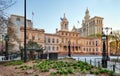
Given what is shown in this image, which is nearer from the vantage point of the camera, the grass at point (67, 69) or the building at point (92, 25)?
the grass at point (67, 69)

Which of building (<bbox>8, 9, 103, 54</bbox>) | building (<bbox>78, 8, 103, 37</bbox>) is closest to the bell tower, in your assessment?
building (<bbox>8, 9, 103, 54</bbox>)

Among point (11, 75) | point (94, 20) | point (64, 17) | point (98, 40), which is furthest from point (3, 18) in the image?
point (94, 20)

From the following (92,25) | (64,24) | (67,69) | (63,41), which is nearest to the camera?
(67,69)

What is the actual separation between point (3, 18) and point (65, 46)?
195ft

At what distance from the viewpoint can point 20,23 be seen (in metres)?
71.8

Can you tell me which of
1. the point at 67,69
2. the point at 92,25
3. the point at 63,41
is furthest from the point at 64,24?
the point at 67,69

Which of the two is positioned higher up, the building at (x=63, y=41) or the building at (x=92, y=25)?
the building at (x=92, y=25)

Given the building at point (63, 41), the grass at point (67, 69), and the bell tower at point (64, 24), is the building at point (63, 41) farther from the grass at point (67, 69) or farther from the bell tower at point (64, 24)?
the grass at point (67, 69)

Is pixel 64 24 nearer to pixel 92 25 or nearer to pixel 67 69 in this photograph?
pixel 92 25

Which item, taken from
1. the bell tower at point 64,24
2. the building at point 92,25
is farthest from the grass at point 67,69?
the building at point 92,25

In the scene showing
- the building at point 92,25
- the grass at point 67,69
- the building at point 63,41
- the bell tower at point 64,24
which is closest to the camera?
the grass at point 67,69

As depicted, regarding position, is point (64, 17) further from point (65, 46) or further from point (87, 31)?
point (87, 31)

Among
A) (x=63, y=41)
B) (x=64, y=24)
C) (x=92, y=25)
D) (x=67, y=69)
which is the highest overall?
(x=92, y=25)

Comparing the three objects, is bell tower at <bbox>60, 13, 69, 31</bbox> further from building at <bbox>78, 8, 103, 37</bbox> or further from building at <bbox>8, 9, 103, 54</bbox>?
building at <bbox>78, 8, 103, 37</bbox>
